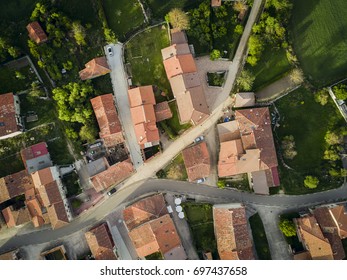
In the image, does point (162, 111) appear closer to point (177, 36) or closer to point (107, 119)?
point (107, 119)

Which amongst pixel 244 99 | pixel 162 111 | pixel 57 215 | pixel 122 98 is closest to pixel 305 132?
pixel 244 99

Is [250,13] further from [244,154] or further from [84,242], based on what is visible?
[84,242]

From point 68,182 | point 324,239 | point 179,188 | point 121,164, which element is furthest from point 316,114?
point 68,182

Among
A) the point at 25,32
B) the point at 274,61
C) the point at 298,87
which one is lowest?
the point at 298,87

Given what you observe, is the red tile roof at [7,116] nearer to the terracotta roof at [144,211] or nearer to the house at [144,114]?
the house at [144,114]

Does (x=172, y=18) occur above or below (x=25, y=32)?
below

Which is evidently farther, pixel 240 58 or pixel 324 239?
pixel 240 58
